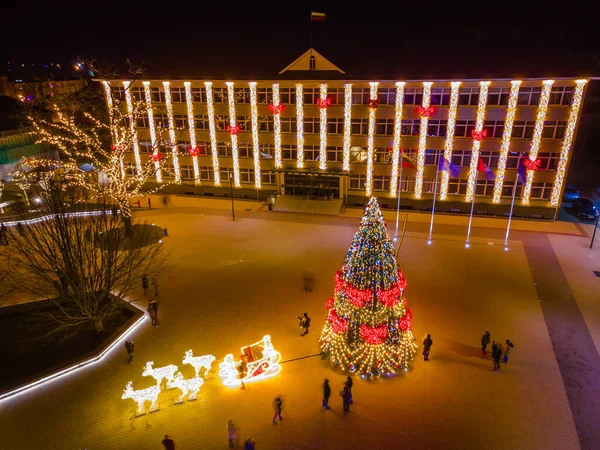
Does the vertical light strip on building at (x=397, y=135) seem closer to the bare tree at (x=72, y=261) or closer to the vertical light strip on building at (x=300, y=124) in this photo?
the vertical light strip on building at (x=300, y=124)

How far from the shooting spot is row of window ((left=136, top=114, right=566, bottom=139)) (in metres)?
31.2

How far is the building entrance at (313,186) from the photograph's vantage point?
36.6m

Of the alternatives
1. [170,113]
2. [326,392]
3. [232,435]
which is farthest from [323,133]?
[232,435]

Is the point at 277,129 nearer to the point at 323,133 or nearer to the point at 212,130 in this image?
the point at 323,133

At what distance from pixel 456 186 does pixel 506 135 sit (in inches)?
213

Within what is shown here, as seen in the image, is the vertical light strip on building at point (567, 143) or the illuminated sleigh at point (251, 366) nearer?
the illuminated sleigh at point (251, 366)

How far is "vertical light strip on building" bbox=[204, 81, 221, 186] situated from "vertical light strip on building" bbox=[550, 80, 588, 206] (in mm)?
28603

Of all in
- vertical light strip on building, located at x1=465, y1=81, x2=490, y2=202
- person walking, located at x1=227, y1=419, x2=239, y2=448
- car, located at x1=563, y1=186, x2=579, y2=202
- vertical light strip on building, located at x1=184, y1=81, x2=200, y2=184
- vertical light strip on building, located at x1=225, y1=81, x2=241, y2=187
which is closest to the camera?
person walking, located at x1=227, y1=419, x2=239, y2=448

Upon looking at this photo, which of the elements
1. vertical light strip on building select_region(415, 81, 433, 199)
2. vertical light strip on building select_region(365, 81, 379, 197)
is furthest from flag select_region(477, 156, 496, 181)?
vertical light strip on building select_region(365, 81, 379, 197)

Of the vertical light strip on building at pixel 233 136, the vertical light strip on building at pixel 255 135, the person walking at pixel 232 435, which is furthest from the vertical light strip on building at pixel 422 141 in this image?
the person walking at pixel 232 435

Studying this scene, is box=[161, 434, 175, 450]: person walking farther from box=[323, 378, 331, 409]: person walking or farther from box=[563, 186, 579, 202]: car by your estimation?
box=[563, 186, 579, 202]: car

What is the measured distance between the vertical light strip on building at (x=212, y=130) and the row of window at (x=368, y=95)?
19.1 inches

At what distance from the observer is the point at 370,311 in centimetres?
1532

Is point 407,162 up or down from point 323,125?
down
